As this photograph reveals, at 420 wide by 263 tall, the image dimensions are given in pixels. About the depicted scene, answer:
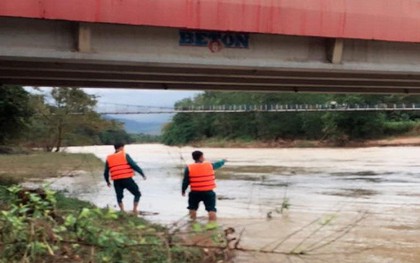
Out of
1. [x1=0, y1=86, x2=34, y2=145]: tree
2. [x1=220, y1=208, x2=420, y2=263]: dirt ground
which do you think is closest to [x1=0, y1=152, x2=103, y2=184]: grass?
[x1=0, y1=86, x2=34, y2=145]: tree

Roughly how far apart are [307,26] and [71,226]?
27.7ft

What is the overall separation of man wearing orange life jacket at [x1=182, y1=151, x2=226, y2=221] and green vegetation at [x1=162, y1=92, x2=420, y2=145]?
58079 millimetres

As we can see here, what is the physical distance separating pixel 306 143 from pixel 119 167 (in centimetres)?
6674

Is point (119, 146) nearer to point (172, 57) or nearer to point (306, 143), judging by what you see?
point (172, 57)

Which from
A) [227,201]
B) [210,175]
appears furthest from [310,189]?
[210,175]

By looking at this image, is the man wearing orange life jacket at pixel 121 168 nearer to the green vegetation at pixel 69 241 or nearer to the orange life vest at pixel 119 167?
the orange life vest at pixel 119 167

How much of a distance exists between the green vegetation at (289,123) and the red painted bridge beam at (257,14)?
54423 millimetres

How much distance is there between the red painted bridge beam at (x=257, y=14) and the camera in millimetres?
11172

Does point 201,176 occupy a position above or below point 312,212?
above

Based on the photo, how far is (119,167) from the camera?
12.8 metres

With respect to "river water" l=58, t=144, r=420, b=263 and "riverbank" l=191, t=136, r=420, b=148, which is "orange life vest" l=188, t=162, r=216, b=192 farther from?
"riverbank" l=191, t=136, r=420, b=148

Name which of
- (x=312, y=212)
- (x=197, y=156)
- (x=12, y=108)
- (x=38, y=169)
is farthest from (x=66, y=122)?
(x=197, y=156)

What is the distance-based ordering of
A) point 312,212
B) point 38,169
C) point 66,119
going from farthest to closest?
point 66,119, point 38,169, point 312,212

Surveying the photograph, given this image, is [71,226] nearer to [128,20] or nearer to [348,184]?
[128,20]
